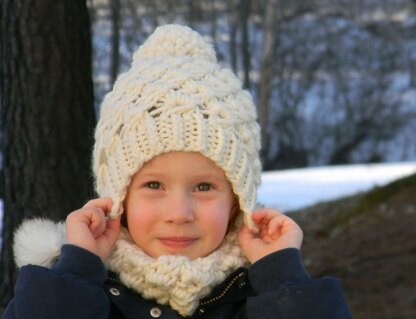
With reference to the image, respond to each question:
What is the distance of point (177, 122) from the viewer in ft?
9.16

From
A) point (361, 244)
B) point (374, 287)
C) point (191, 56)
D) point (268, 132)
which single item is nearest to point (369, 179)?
point (361, 244)

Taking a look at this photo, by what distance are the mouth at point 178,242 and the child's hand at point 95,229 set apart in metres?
0.19

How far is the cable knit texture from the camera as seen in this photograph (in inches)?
109

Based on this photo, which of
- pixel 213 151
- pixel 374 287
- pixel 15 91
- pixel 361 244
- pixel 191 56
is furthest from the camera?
pixel 361 244

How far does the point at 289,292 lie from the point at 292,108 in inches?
669

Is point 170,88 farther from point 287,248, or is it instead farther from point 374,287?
point 374,287

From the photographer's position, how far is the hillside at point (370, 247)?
22.1 ft

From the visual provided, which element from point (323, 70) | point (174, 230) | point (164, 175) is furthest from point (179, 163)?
point (323, 70)

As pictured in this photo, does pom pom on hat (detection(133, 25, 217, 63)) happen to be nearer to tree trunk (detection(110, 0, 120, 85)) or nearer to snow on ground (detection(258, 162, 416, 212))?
snow on ground (detection(258, 162, 416, 212))

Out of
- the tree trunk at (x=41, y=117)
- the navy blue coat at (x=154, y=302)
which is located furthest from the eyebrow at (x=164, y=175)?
the tree trunk at (x=41, y=117)

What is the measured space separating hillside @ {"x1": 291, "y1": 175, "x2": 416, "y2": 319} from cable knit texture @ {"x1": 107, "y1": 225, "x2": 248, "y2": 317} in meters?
3.59

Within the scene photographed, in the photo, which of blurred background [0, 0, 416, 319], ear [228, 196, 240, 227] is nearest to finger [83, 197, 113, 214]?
ear [228, 196, 240, 227]

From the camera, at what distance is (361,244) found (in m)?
7.97

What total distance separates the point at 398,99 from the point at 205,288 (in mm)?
16993
